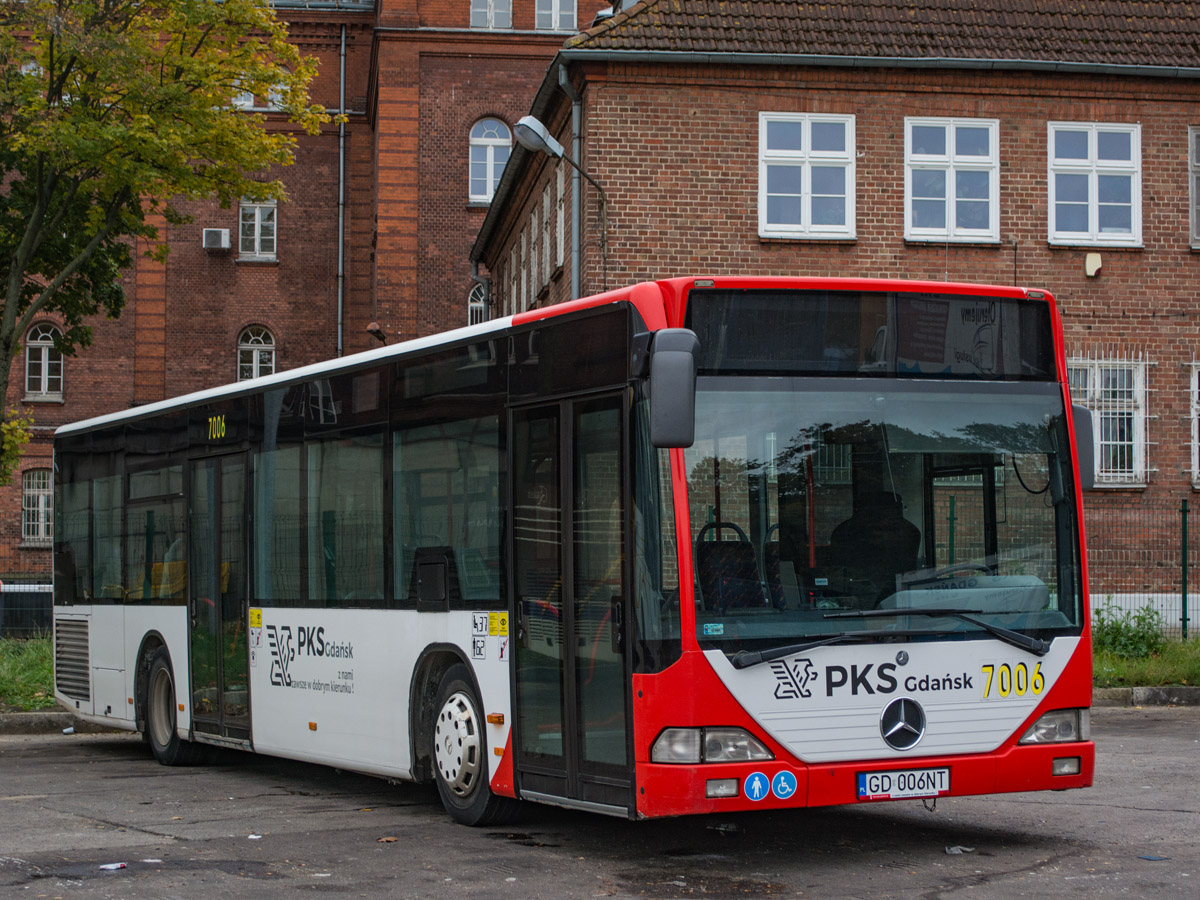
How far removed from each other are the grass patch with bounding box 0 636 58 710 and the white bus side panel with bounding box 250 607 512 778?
20.3 feet

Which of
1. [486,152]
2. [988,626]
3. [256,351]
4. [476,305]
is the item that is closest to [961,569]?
[988,626]

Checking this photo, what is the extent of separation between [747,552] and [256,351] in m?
39.9

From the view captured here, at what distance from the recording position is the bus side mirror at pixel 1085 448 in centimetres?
805

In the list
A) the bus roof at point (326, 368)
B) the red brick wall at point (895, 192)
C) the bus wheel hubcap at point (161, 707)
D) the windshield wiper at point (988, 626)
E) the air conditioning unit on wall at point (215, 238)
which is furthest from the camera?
the air conditioning unit on wall at point (215, 238)

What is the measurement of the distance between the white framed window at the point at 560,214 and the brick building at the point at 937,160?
130 centimetres

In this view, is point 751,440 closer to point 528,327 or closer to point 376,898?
point 528,327

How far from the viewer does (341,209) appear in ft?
150

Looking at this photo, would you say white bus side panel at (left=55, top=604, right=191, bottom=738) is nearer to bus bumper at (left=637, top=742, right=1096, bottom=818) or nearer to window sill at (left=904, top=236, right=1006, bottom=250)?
bus bumper at (left=637, top=742, right=1096, bottom=818)

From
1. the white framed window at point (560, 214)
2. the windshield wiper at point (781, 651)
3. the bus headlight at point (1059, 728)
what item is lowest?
the bus headlight at point (1059, 728)

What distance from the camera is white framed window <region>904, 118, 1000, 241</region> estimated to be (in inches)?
912

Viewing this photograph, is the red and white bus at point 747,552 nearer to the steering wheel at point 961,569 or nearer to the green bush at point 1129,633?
the steering wheel at point 961,569

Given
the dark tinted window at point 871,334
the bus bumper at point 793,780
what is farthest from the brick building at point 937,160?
the bus bumper at point 793,780

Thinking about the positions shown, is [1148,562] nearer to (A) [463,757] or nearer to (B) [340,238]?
(A) [463,757]

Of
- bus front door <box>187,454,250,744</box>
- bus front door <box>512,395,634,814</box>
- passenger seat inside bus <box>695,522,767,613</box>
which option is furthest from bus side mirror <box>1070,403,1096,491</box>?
bus front door <box>187,454,250,744</box>
